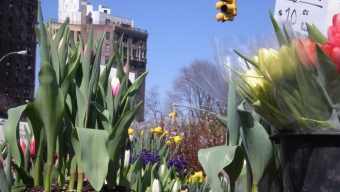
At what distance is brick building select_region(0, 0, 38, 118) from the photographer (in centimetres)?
6712

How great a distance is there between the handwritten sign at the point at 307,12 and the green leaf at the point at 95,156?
2.13ft

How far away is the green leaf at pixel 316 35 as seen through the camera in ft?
4.11

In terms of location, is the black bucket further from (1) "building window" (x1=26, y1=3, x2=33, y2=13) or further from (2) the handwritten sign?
(1) "building window" (x1=26, y1=3, x2=33, y2=13)

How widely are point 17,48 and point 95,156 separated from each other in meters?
70.7

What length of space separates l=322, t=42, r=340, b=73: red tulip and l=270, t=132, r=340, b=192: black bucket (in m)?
0.15

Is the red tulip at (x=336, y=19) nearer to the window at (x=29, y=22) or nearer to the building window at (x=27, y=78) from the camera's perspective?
the building window at (x=27, y=78)

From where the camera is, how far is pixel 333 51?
118 cm

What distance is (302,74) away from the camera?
1.21 meters

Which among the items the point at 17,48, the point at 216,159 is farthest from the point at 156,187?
the point at 17,48

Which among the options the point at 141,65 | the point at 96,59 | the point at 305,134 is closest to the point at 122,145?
the point at 96,59

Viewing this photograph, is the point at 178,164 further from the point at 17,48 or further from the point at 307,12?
the point at 17,48

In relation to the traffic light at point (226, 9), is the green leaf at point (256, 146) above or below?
below

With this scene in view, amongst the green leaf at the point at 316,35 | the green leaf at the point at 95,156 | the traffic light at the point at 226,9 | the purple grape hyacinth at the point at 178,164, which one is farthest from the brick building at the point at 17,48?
the green leaf at the point at 316,35

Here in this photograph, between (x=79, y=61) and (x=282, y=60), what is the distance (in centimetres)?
95
